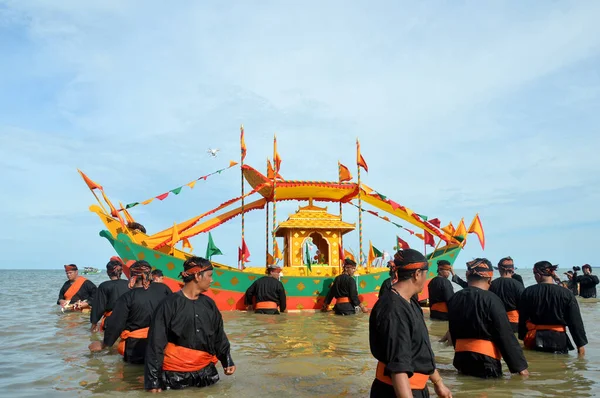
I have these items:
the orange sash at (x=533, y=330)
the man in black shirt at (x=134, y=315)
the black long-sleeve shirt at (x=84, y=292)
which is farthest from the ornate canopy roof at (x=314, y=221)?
the man in black shirt at (x=134, y=315)

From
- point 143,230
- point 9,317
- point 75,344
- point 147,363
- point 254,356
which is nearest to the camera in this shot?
point 147,363

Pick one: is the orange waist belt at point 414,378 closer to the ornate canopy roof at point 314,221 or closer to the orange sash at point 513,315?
the orange sash at point 513,315

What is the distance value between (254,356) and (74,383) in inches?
105

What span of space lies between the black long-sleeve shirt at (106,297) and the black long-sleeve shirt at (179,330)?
3.45 meters

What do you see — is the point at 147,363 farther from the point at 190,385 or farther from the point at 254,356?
the point at 254,356

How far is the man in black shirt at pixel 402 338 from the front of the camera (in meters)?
3.17

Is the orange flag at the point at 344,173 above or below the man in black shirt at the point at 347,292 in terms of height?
above

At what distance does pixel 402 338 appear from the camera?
127 inches

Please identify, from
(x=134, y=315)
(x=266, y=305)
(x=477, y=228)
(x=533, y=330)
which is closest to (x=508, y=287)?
(x=533, y=330)

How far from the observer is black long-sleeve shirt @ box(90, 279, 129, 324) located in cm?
804

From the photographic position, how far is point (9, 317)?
46.5ft

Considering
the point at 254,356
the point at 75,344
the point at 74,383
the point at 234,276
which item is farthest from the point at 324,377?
the point at 234,276

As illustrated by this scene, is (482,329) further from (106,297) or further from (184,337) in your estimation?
(106,297)

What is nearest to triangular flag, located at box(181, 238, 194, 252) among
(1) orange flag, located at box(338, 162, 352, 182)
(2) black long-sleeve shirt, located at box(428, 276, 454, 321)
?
(1) orange flag, located at box(338, 162, 352, 182)
